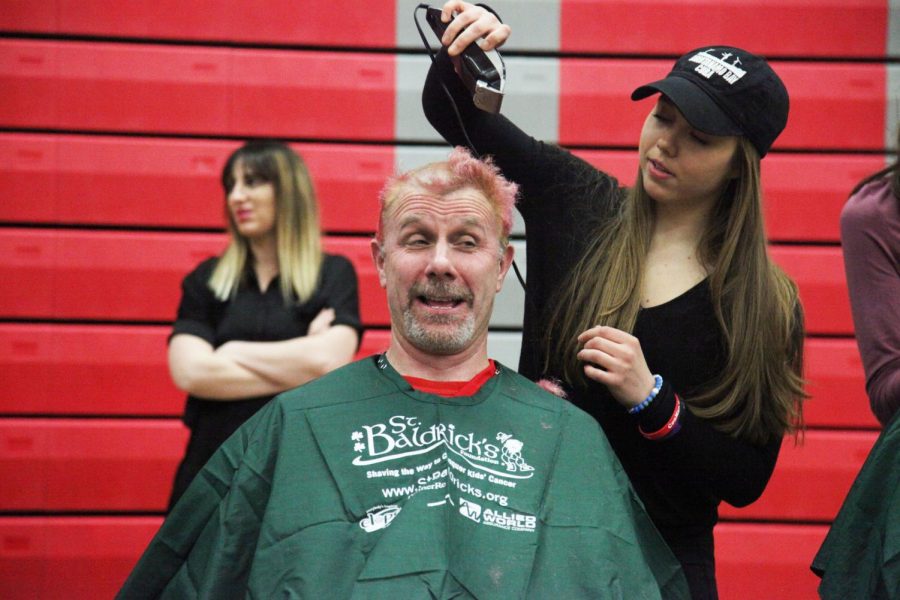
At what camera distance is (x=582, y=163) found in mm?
2525

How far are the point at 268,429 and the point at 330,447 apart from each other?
0.13 m

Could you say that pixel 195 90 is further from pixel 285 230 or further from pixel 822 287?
pixel 822 287

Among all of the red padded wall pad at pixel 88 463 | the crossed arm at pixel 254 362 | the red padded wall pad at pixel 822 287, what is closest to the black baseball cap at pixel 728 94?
the crossed arm at pixel 254 362

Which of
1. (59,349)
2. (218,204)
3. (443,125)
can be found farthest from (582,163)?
(59,349)

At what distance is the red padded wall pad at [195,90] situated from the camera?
4977 millimetres

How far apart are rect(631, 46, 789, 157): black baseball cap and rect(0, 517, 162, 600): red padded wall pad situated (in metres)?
3.35

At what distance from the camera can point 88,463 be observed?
4.98 metres

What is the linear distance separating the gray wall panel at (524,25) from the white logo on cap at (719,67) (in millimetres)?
2713

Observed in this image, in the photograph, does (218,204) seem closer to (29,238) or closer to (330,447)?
(29,238)

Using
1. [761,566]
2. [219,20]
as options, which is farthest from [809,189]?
[219,20]

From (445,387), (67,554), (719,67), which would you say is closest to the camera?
(445,387)

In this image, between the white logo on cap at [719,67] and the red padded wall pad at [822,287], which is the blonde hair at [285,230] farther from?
the red padded wall pad at [822,287]

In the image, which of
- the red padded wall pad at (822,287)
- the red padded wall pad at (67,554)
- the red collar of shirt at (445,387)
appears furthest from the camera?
the red padded wall pad at (822,287)

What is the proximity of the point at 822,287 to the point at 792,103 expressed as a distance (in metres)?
0.80
